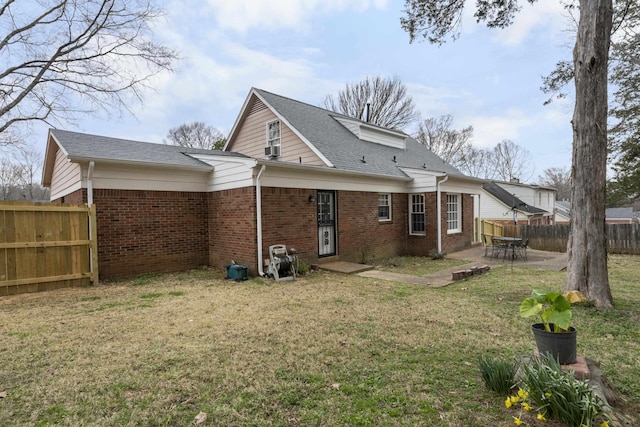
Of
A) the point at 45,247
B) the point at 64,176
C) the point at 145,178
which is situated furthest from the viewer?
the point at 64,176

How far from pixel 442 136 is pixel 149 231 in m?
31.9

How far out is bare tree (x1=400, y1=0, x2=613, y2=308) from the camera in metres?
5.30

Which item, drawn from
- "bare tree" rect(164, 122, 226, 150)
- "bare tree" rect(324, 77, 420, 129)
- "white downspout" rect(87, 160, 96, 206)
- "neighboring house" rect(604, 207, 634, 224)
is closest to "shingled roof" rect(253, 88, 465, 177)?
"white downspout" rect(87, 160, 96, 206)

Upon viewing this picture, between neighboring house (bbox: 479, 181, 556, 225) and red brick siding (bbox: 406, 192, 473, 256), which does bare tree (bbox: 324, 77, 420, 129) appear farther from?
red brick siding (bbox: 406, 192, 473, 256)

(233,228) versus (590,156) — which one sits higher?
(590,156)

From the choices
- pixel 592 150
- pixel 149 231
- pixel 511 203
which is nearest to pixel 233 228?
pixel 149 231

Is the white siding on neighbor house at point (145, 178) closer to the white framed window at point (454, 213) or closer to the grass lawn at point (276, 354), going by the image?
the grass lawn at point (276, 354)

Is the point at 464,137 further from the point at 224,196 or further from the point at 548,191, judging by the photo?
the point at 224,196

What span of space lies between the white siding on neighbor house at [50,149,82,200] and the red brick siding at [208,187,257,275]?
3.36m

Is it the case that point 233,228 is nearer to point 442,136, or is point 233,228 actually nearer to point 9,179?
point 442,136

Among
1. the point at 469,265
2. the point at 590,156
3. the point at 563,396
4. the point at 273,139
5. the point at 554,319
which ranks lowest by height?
the point at 469,265

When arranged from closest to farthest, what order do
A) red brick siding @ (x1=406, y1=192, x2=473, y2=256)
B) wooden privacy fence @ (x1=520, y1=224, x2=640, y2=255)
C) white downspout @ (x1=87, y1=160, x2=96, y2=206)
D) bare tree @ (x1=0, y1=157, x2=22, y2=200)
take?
white downspout @ (x1=87, y1=160, x2=96, y2=206), red brick siding @ (x1=406, y1=192, x2=473, y2=256), wooden privacy fence @ (x1=520, y1=224, x2=640, y2=255), bare tree @ (x1=0, y1=157, x2=22, y2=200)

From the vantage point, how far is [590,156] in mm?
5410

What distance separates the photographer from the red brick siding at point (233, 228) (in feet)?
27.8
